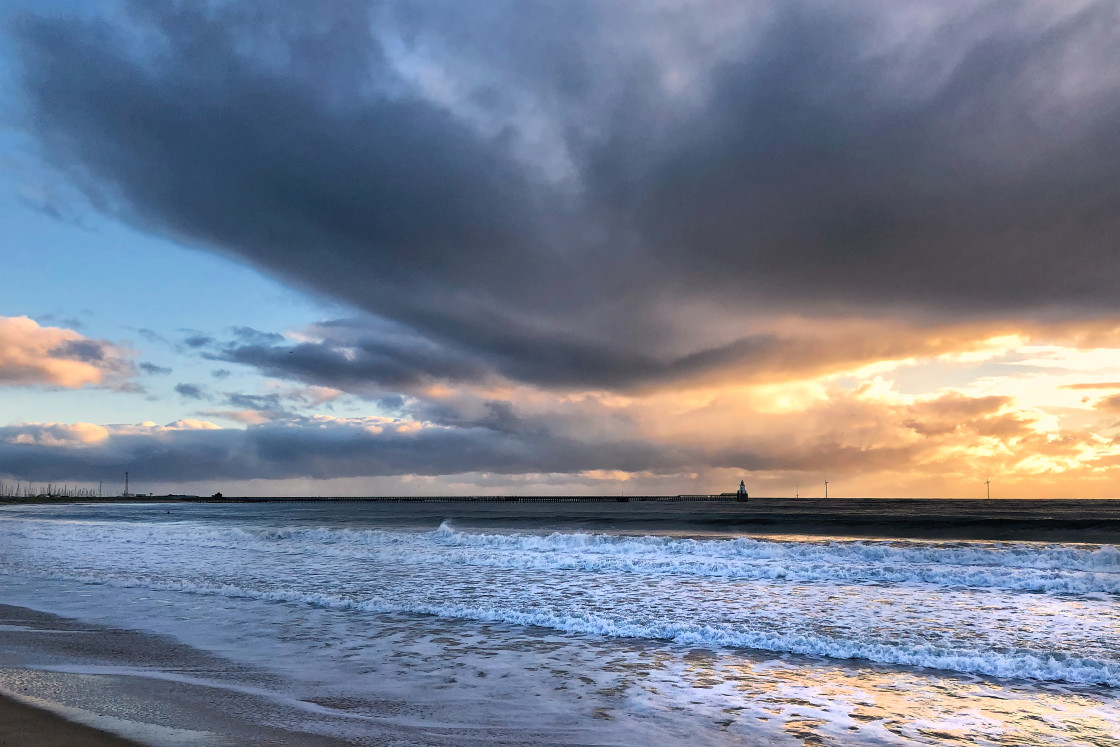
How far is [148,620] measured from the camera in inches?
585

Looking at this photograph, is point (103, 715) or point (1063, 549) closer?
point (103, 715)

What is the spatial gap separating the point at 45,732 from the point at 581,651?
8.20 m

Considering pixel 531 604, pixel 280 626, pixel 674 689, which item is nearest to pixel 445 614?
pixel 531 604

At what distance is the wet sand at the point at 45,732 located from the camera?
6723mm

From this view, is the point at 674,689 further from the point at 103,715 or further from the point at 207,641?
the point at 207,641

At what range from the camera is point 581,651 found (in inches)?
485

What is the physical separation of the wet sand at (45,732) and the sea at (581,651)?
0.29 meters

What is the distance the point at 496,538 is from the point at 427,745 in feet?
105

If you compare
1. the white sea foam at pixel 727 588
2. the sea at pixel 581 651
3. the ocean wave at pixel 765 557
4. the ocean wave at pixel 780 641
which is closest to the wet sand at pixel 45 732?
the sea at pixel 581 651

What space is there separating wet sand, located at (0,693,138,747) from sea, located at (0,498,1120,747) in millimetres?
291

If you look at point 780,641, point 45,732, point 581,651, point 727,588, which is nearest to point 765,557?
point 727,588

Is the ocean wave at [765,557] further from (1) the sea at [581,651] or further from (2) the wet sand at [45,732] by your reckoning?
(2) the wet sand at [45,732]

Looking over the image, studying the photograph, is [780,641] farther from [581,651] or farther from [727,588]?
[727,588]

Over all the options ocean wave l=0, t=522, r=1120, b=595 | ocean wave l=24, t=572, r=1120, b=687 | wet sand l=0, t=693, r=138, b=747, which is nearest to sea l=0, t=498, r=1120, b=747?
ocean wave l=24, t=572, r=1120, b=687
